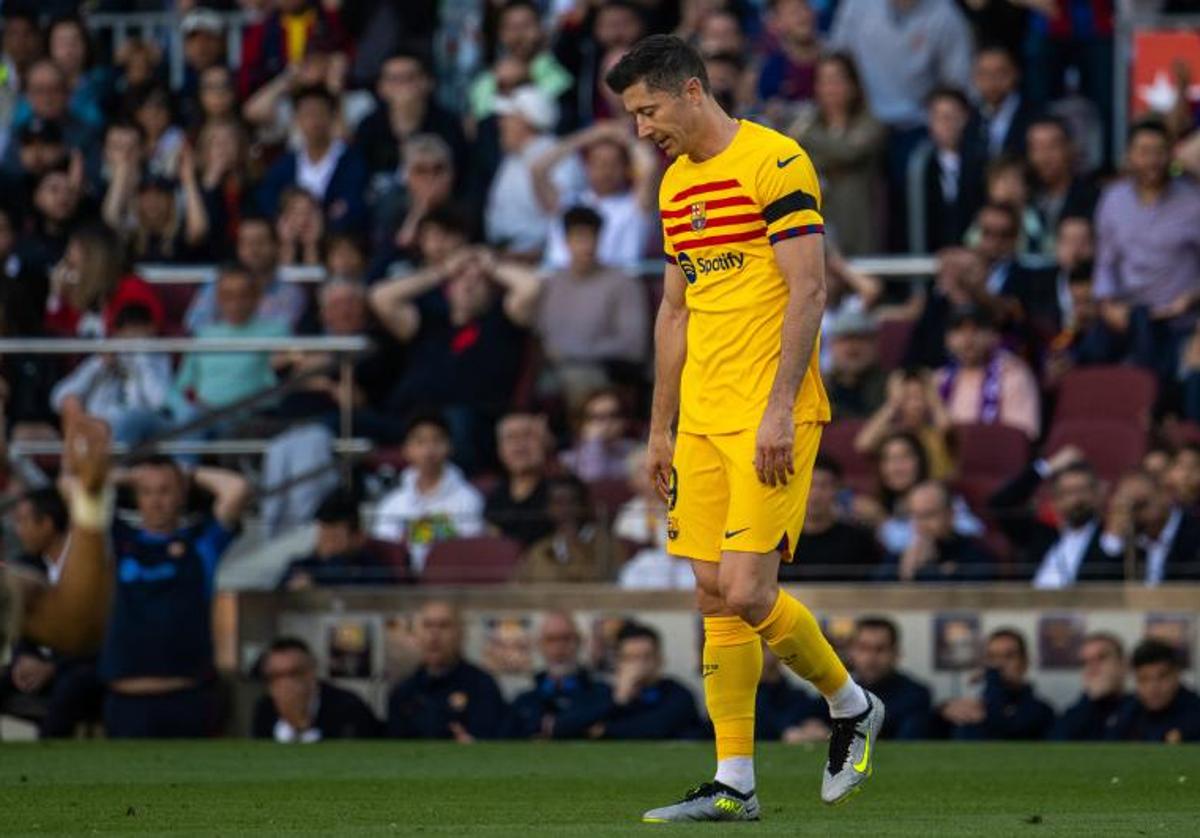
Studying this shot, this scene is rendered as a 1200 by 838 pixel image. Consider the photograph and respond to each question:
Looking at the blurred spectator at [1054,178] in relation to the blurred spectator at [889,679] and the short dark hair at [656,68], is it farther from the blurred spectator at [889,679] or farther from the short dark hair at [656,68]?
the short dark hair at [656,68]

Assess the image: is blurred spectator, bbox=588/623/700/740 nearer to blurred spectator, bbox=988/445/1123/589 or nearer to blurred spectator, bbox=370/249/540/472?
blurred spectator, bbox=988/445/1123/589

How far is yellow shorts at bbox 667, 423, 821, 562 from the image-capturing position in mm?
8711

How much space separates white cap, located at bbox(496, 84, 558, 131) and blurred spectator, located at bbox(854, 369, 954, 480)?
438 centimetres

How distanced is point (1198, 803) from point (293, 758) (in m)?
4.46

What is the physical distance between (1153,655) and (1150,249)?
3781mm

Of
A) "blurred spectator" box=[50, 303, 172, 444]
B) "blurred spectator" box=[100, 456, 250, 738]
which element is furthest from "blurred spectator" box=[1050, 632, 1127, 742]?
"blurred spectator" box=[50, 303, 172, 444]

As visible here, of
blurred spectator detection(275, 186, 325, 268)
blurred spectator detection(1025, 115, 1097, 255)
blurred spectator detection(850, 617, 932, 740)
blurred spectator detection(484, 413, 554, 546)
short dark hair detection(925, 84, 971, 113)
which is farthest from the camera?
blurred spectator detection(275, 186, 325, 268)

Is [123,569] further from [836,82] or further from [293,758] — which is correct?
[836,82]

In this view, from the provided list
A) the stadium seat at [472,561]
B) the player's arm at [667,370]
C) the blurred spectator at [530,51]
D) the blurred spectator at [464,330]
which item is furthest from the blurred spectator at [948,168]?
the player's arm at [667,370]

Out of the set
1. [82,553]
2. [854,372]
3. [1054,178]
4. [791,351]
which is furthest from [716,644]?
[1054,178]

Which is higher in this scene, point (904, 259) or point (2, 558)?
point (904, 259)

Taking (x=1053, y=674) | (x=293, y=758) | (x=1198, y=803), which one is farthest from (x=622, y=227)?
(x=1198, y=803)

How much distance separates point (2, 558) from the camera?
1597 cm

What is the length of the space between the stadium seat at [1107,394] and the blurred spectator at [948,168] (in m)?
2.06
